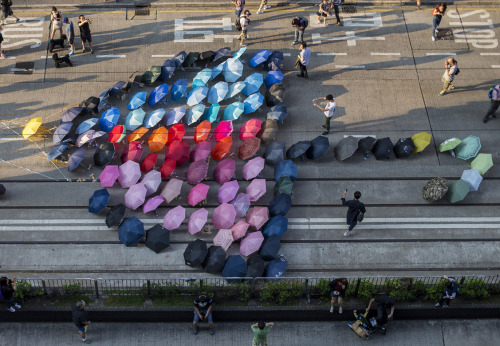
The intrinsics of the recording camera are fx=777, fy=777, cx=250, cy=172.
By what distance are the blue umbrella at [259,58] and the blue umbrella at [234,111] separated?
9.28 ft

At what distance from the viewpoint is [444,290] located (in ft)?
81.2

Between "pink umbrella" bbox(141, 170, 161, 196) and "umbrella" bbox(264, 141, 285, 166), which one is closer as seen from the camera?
"pink umbrella" bbox(141, 170, 161, 196)

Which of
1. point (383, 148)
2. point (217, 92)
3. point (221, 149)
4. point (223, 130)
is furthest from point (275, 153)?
point (383, 148)

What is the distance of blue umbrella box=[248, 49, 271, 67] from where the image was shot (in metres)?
32.2

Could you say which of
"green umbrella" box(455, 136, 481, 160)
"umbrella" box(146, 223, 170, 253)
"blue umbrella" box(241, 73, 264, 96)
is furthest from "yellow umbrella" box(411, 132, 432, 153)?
"umbrella" box(146, 223, 170, 253)

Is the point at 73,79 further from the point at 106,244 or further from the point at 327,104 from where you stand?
the point at 327,104

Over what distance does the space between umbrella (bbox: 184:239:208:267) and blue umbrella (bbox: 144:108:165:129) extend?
233 inches

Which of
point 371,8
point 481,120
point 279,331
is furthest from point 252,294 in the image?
point 371,8

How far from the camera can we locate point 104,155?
28672 millimetres

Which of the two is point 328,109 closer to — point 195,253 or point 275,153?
point 275,153

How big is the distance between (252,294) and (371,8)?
16.5 metres

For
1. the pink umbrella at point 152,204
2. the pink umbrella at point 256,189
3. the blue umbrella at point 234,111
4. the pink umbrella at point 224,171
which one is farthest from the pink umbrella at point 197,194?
the blue umbrella at point 234,111

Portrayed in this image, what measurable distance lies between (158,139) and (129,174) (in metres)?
2.01

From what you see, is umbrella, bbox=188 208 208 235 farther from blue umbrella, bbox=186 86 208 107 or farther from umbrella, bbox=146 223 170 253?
blue umbrella, bbox=186 86 208 107
